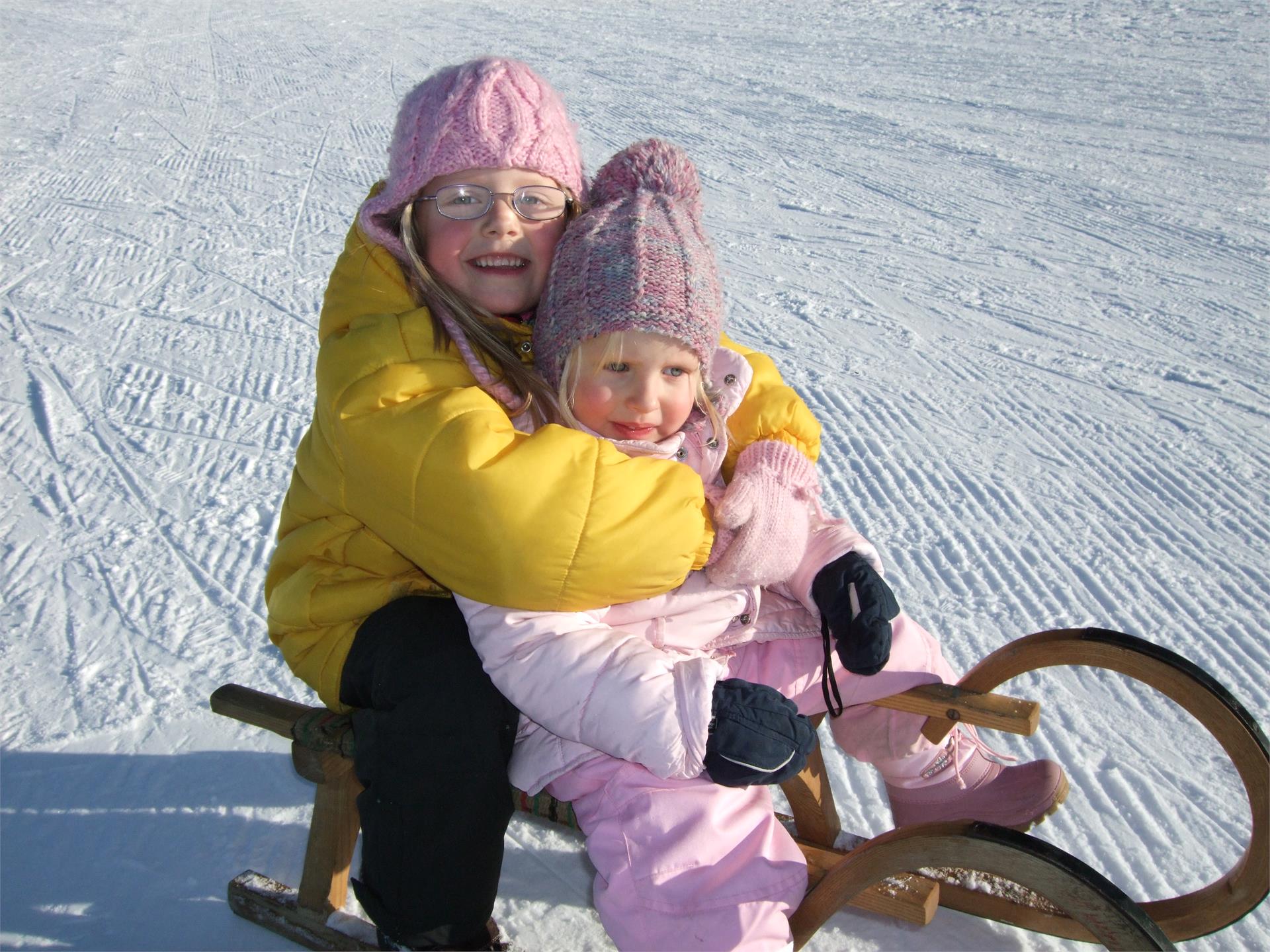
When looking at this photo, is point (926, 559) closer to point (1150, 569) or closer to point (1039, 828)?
point (1150, 569)

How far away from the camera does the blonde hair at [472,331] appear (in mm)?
1718

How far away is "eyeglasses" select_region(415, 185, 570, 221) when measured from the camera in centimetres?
180

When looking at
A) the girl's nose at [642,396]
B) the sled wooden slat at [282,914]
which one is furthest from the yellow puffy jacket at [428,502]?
the sled wooden slat at [282,914]

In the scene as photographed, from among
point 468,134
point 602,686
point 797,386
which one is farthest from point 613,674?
point 797,386

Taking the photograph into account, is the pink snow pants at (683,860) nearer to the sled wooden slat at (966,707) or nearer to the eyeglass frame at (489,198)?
the sled wooden slat at (966,707)

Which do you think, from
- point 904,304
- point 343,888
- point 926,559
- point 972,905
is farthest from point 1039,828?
point 904,304

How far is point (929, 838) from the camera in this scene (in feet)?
4.52

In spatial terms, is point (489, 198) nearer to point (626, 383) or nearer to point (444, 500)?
point (626, 383)

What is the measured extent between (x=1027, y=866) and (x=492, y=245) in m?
1.26

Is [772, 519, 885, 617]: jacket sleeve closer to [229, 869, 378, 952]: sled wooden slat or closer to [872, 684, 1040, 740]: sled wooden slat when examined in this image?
[872, 684, 1040, 740]: sled wooden slat

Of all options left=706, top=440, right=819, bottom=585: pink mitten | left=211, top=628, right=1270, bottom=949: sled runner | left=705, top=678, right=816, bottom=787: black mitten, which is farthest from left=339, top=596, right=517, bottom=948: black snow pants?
left=706, top=440, right=819, bottom=585: pink mitten

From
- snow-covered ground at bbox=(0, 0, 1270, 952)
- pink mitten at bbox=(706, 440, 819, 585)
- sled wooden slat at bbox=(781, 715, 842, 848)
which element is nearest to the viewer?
pink mitten at bbox=(706, 440, 819, 585)

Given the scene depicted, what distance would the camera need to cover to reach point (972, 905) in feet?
6.35

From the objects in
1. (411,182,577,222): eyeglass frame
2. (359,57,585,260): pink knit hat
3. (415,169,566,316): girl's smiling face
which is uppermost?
(359,57,585,260): pink knit hat
